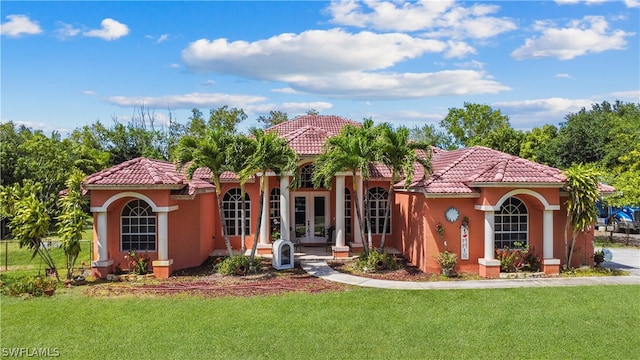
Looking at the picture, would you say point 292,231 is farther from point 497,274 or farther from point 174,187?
point 497,274

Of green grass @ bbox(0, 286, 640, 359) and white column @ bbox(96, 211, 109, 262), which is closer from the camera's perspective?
green grass @ bbox(0, 286, 640, 359)

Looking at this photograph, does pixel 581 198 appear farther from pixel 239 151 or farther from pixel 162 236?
pixel 162 236

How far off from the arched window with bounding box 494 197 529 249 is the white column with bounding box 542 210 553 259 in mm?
709

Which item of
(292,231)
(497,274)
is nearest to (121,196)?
(292,231)

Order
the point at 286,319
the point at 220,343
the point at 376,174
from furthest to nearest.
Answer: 1. the point at 376,174
2. the point at 286,319
3. the point at 220,343

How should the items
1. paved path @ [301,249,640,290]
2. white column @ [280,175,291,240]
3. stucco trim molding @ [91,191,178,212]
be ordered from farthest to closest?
white column @ [280,175,291,240], stucco trim molding @ [91,191,178,212], paved path @ [301,249,640,290]

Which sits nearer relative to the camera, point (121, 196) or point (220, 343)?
point (220, 343)

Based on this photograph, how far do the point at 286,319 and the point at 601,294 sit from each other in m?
9.92

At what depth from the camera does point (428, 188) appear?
55.2 feet

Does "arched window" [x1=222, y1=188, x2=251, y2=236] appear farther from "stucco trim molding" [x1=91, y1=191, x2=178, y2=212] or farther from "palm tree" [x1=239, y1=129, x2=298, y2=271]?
"stucco trim molding" [x1=91, y1=191, x2=178, y2=212]

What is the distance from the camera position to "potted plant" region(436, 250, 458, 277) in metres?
16.5

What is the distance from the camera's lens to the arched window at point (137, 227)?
17.8 meters

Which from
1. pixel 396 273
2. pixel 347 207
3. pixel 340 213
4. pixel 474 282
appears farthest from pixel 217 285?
pixel 474 282

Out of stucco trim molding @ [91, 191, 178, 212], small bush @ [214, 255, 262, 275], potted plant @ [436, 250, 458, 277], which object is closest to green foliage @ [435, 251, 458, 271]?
potted plant @ [436, 250, 458, 277]
